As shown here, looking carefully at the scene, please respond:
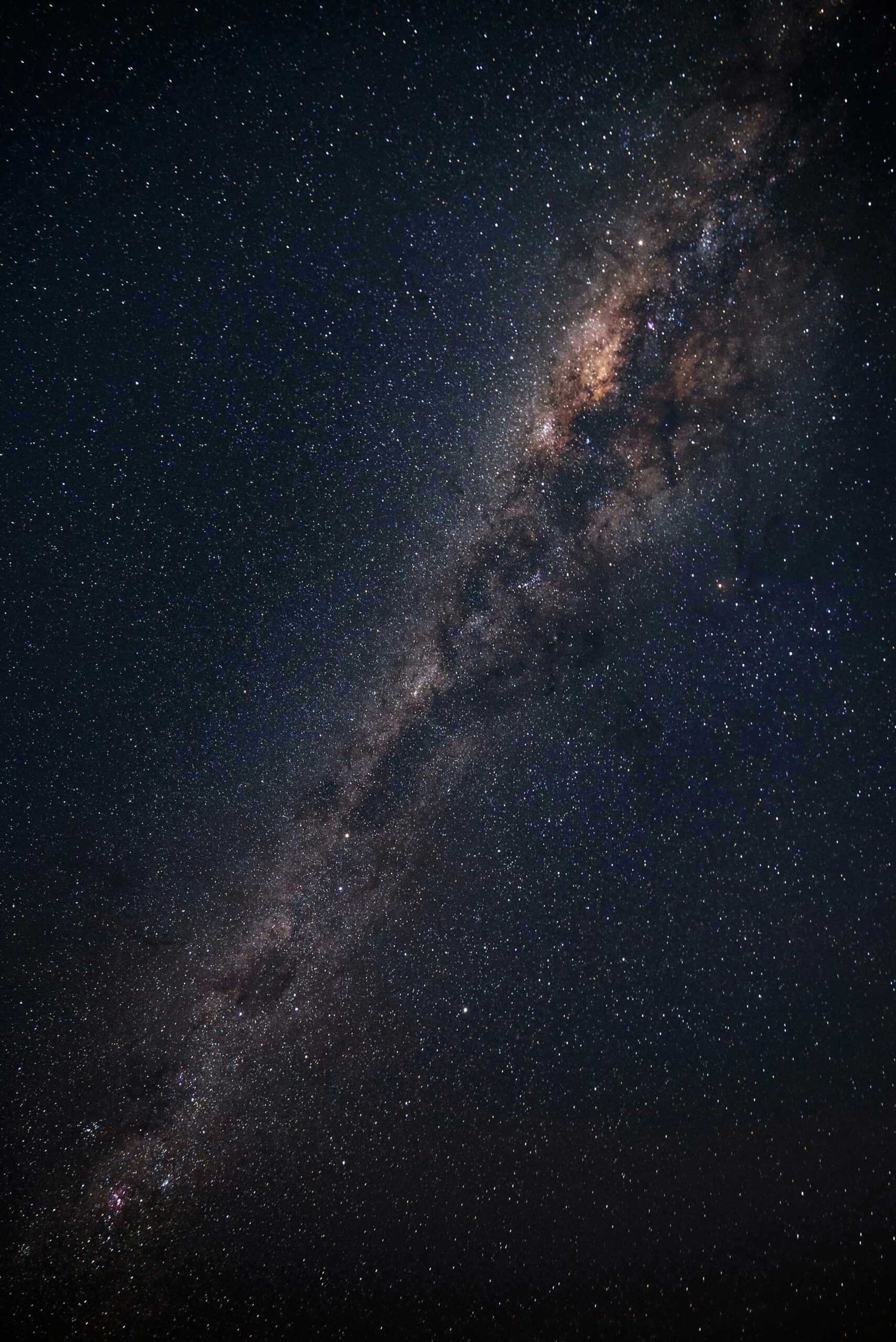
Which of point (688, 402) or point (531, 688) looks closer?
point (688, 402)

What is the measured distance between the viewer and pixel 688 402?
200cm

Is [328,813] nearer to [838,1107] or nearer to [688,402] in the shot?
[688,402]

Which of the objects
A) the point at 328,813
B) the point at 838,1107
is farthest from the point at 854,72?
the point at 838,1107

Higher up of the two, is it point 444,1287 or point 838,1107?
point 444,1287

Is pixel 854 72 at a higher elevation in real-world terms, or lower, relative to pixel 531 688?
higher

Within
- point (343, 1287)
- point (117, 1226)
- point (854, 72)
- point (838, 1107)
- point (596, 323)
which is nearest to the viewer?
point (854, 72)

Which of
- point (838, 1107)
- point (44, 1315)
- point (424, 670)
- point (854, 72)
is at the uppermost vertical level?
point (854, 72)

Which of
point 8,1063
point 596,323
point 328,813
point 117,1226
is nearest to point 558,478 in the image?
point 596,323

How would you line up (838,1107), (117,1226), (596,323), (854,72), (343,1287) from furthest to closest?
(838,1107), (343,1287), (117,1226), (596,323), (854,72)

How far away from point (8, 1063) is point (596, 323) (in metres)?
4.11

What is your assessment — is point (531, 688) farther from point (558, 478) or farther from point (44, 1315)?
point (44, 1315)

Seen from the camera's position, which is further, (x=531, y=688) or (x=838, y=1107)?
(x=838, y=1107)

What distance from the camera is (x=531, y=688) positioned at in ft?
7.19

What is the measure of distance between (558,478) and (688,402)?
63 cm
